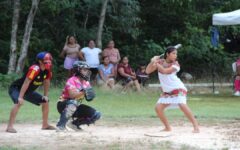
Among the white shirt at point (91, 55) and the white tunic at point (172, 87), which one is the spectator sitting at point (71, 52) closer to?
the white shirt at point (91, 55)

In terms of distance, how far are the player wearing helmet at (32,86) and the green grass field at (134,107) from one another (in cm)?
154

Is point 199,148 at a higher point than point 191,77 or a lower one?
higher

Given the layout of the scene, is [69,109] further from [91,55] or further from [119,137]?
[91,55]

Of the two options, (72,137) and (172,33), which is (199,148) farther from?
(172,33)

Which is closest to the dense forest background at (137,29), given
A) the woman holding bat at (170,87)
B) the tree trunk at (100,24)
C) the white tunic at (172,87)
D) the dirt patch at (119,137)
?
the tree trunk at (100,24)

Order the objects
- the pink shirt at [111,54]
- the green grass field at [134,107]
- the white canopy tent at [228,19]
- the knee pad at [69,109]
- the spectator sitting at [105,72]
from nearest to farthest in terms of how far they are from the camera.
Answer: the knee pad at [69,109] < the green grass field at [134,107] < the white canopy tent at [228,19] < the spectator sitting at [105,72] < the pink shirt at [111,54]

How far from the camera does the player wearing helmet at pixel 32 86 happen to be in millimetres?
10758

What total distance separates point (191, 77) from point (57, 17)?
573 cm

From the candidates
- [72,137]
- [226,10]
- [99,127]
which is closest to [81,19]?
[226,10]

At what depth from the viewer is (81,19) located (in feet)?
81.5

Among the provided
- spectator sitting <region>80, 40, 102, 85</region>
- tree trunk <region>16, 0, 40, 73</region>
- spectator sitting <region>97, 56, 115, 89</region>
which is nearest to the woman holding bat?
spectator sitting <region>97, 56, 115, 89</region>

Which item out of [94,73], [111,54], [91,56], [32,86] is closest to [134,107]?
[32,86]

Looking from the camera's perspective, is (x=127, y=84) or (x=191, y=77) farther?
(x=191, y=77)

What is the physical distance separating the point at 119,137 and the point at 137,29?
1474cm
